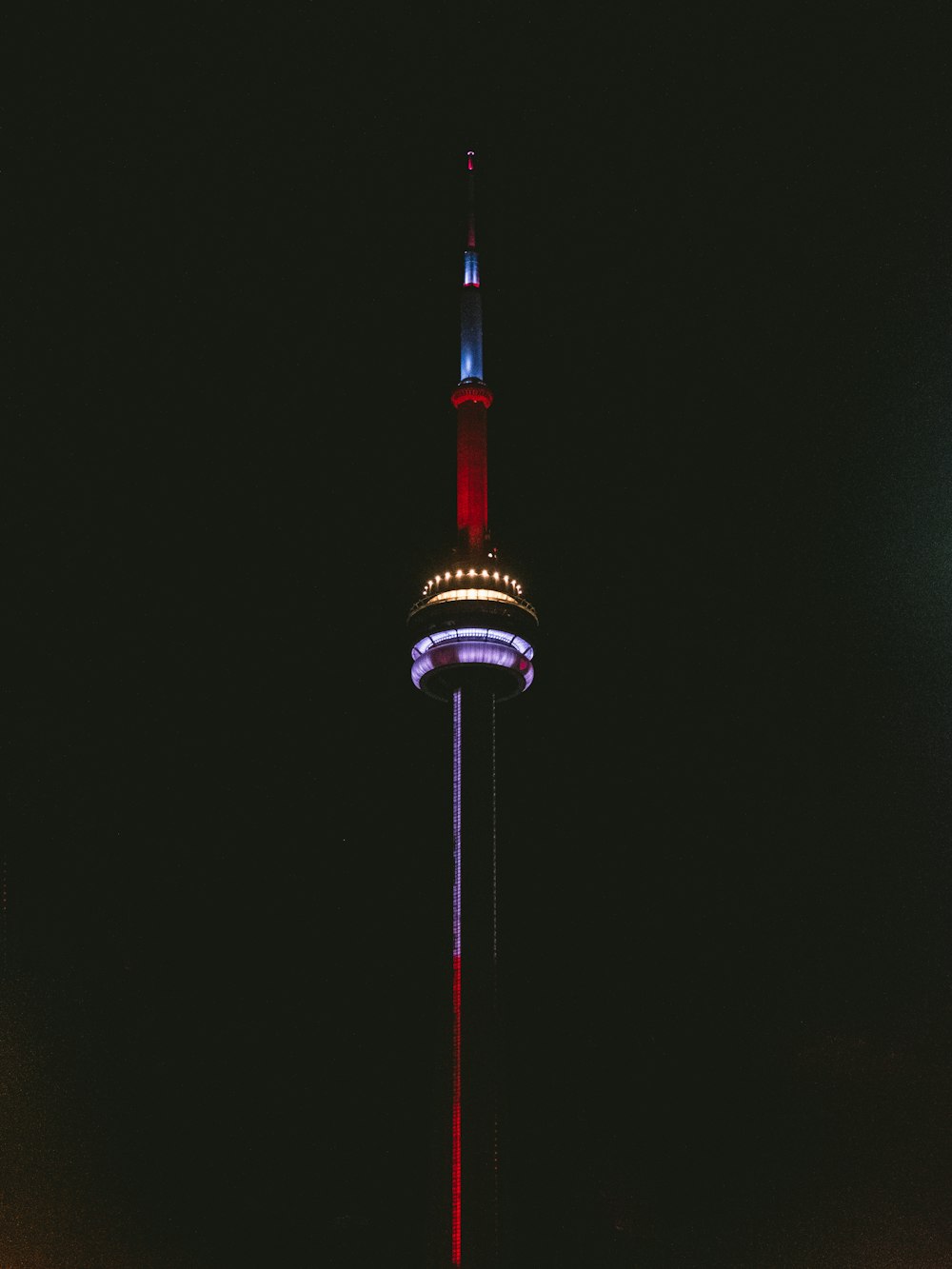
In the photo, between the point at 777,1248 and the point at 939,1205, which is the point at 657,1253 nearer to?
the point at 777,1248

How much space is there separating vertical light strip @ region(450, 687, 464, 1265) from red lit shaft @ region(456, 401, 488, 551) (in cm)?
997

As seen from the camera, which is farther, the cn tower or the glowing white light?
the glowing white light

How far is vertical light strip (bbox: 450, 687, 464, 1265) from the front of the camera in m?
52.5

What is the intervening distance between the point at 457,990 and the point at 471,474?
3042 centimetres

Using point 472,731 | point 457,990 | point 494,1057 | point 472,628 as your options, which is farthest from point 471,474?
point 494,1057

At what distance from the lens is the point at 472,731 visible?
63406 mm

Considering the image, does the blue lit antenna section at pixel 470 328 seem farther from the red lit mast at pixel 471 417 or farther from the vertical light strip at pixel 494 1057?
the vertical light strip at pixel 494 1057

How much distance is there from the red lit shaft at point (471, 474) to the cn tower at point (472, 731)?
0.22 feet

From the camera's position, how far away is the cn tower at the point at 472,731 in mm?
53125

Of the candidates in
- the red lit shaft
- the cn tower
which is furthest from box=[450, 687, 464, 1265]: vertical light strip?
the red lit shaft

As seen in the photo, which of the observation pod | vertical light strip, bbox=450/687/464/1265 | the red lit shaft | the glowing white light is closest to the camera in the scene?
vertical light strip, bbox=450/687/464/1265

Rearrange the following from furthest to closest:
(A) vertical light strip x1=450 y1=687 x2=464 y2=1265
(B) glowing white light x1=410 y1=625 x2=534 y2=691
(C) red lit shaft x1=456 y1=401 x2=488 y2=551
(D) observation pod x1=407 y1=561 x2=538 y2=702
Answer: (C) red lit shaft x1=456 y1=401 x2=488 y2=551 → (B) glowing white light x1=410 y1=625 x2=534 y2=691 → (D) observation pod x1=407 y1=561 x2=538 y2=702 → (A) vertical light strip x1=450 y1=687 x2=464 y2=1265

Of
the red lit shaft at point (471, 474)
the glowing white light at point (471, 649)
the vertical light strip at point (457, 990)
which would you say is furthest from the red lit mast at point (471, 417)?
the vertical light strip at point (457, 990)

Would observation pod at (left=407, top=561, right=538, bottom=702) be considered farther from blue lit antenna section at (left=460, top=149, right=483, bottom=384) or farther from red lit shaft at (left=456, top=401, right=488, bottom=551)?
blue lit antenna section at (left=460, top=149, right=483, bottom=384)
